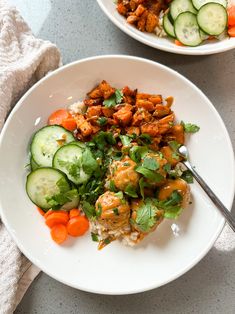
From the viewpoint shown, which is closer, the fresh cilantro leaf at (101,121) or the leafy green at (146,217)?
the leafy green at (146,217)

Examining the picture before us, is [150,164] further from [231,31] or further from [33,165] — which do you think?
[231,31]

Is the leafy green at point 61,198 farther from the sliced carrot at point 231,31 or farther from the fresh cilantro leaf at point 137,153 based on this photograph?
the sliced carrot at point 231,31

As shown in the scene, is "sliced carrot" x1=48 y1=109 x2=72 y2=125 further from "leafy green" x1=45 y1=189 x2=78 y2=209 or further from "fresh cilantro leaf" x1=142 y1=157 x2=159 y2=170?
"fresh cilantro leaf" x1=142 y1=157 x2=159 y2=170

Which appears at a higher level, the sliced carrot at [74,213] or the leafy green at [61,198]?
the leafy green at [61,198]

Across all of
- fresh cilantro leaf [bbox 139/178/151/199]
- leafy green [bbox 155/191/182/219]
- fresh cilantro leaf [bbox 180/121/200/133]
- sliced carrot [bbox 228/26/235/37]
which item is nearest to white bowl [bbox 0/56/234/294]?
fresh cilantro leaf [bbox 180/121/200/133]

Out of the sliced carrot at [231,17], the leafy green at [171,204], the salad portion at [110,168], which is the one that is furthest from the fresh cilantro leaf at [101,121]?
the sliced carrot at [231,17]

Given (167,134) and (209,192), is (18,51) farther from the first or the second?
(209,192)
